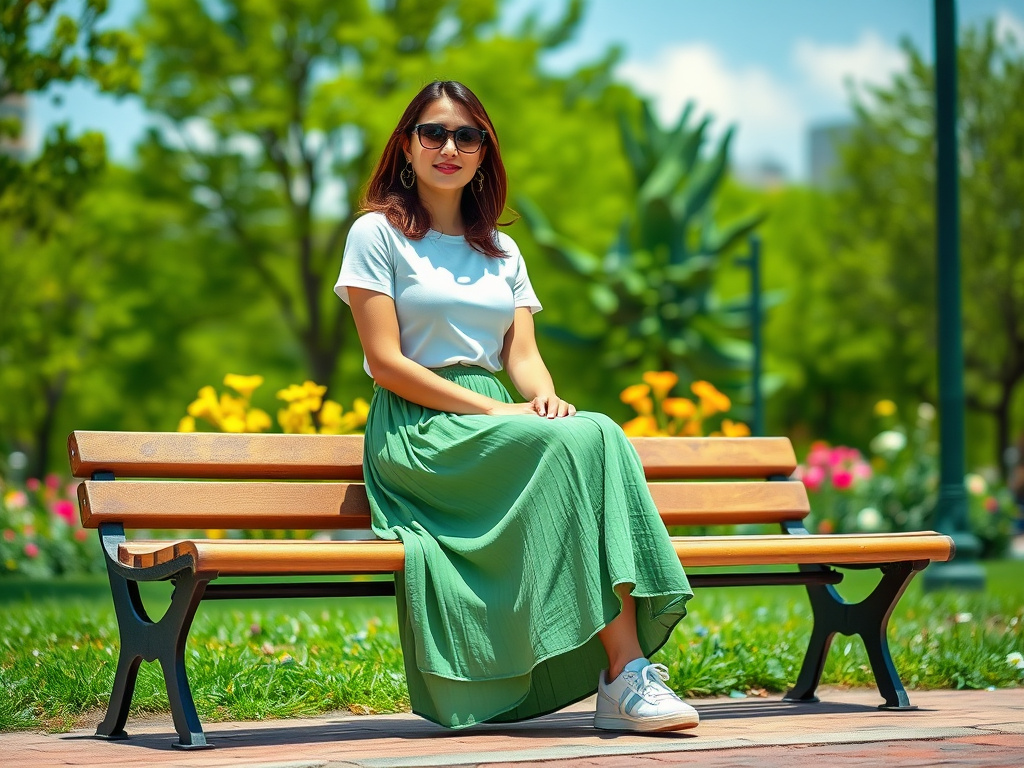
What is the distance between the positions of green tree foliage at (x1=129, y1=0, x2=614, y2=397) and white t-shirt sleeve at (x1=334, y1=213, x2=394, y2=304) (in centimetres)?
1953

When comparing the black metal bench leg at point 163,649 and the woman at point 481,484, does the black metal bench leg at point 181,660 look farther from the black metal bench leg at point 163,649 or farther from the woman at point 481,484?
the woman at point 481,484

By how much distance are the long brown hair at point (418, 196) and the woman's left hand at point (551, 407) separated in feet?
1.77

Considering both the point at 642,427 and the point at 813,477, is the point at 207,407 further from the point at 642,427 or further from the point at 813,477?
the point at 813,477

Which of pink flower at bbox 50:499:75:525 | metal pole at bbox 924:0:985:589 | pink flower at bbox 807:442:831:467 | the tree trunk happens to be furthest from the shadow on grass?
the tree trunk

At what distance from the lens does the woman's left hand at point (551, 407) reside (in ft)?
13.6

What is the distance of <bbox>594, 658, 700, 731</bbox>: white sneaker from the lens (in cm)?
374

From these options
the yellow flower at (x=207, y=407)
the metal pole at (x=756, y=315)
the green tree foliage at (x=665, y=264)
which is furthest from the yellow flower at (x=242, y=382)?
the green tree foliage at (x=665, y=264)

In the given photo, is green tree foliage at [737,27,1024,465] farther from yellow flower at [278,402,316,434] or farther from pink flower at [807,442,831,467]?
yellow flower at [278,402,316,434]

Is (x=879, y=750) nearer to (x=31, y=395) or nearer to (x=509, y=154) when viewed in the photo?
(x=509, y=154)

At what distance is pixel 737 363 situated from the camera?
24062mm

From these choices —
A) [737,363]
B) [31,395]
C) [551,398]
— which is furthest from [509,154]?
[551,398]

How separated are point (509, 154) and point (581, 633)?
20453mm

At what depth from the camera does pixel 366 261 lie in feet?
13.8

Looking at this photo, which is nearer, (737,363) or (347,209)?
(737,363)
